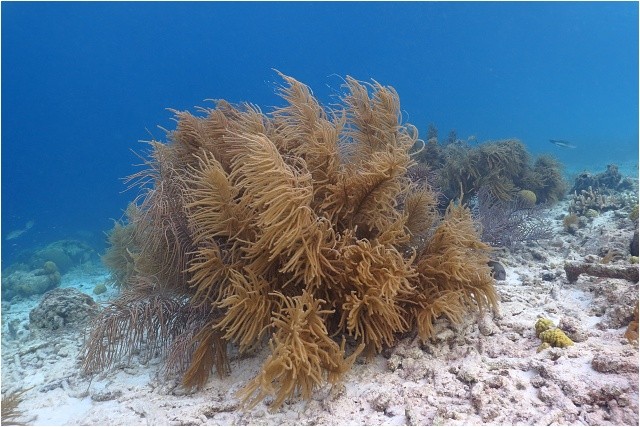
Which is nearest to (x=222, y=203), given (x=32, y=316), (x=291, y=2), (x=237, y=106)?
(x=237, y=106)

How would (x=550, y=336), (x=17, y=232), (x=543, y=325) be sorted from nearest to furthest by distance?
(x=550, y=336) < (x=543, y=325) < (x=17, y=232)

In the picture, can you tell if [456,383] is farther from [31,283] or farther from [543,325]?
[31,283]

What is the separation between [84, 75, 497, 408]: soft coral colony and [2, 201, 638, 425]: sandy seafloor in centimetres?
18

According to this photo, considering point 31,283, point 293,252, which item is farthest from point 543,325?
point 31,283

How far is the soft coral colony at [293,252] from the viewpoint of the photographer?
293 cm

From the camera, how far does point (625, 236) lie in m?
5.80

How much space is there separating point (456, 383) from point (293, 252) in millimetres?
1554

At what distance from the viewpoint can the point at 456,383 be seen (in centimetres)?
287

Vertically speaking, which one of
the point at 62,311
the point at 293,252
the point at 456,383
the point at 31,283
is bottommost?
the point at 456,383

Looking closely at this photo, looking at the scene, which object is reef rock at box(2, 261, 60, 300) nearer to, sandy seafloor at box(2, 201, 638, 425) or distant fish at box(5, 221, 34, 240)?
sandy seafloor at box(2, 201, 638, 425)

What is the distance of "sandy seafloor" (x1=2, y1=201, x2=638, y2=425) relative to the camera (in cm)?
246

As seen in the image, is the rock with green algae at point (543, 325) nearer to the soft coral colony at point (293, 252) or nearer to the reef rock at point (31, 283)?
the soft coral colony at point (293, 252)

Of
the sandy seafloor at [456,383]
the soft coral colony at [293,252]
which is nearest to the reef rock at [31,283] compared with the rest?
the sandy seafloor at [456,383]

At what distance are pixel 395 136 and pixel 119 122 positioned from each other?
86825 mm
